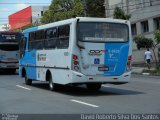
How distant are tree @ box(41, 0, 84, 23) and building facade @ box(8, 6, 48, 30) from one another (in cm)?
4211

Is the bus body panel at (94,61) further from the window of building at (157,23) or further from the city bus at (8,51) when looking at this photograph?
the window of building at (157,23)

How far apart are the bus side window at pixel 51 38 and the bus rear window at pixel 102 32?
211 centimetres

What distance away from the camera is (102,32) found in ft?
58.2

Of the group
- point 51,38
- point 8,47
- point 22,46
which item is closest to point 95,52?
point 51,38

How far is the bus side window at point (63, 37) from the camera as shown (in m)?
17.9

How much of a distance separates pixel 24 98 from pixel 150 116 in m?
6.50

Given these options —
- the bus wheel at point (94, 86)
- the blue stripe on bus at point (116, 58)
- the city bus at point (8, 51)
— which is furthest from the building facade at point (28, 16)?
the blue stripe on bus at point (116, 58)

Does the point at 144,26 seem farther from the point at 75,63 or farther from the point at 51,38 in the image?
the point at 75,63

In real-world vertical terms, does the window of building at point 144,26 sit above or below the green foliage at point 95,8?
below

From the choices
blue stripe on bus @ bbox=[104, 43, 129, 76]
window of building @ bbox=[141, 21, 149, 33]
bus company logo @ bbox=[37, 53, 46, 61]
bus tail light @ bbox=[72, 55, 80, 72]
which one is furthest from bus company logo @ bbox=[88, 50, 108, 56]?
window of building @ bbox=[141, 21, 149, 33]

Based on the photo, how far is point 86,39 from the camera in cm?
1745

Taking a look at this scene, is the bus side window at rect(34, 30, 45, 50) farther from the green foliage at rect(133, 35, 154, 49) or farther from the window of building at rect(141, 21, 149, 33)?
the window of building at rect(141, 21, 149, 33)

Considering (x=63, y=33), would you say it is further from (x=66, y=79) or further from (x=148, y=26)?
(x=148, y=26)

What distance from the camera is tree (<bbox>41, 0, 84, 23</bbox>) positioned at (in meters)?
69.4
